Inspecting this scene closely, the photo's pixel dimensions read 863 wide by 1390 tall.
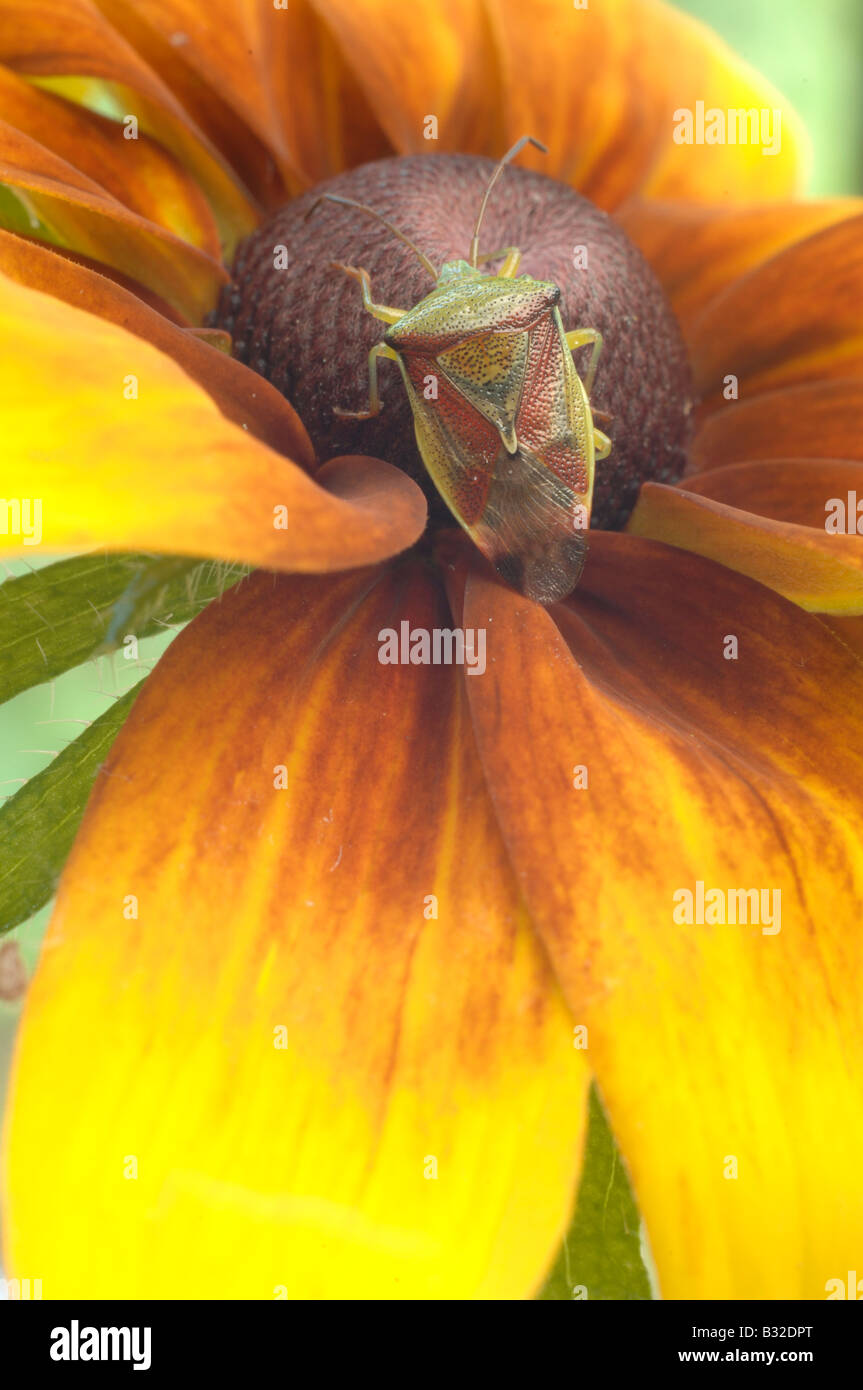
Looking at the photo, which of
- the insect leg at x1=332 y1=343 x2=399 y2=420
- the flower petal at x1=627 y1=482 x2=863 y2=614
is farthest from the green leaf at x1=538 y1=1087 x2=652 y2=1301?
the insect leg at x1=332 y1=343 x2=399 y2=420

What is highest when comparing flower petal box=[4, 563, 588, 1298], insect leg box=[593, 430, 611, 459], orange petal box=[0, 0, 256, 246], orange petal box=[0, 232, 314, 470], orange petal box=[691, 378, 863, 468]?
orange petal box=[0, 0, 256, 246]

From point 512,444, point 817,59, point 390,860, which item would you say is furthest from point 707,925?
point 817,59

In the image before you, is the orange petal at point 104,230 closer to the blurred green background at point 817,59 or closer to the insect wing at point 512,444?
the insect wing at point 512,444

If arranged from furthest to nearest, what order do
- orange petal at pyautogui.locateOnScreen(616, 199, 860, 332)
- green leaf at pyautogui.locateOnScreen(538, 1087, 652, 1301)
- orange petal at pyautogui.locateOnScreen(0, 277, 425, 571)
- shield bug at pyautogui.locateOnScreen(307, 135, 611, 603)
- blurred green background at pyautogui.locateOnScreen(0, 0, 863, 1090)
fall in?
blurred green background at pyautogui.locateOnScreen(0, 0, 863, 1090) < orange petal at pyautogui.locateOnScreen(616, 199, 860, 332) < shield bug at pyautogui.locateOnScreen(307, 135, 611, 603) < green leaf at pyautogui.locateOnScreen(538, 1087, 652, 1301) < orange petal at pyautogui.locateOnScreen(0, 277, 425, 571)

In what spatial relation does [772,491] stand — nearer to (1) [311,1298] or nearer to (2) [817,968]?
(2) [817,968]

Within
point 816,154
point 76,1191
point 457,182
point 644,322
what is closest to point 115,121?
point 457,182

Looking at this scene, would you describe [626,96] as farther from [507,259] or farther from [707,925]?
[707,925]

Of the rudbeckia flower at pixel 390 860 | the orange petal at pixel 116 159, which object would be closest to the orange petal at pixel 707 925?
the rudbeckia flower at pixel 390 860

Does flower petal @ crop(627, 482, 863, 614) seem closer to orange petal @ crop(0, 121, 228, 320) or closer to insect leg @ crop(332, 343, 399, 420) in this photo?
insect leg @ crop(332, 343, 399, 420)
